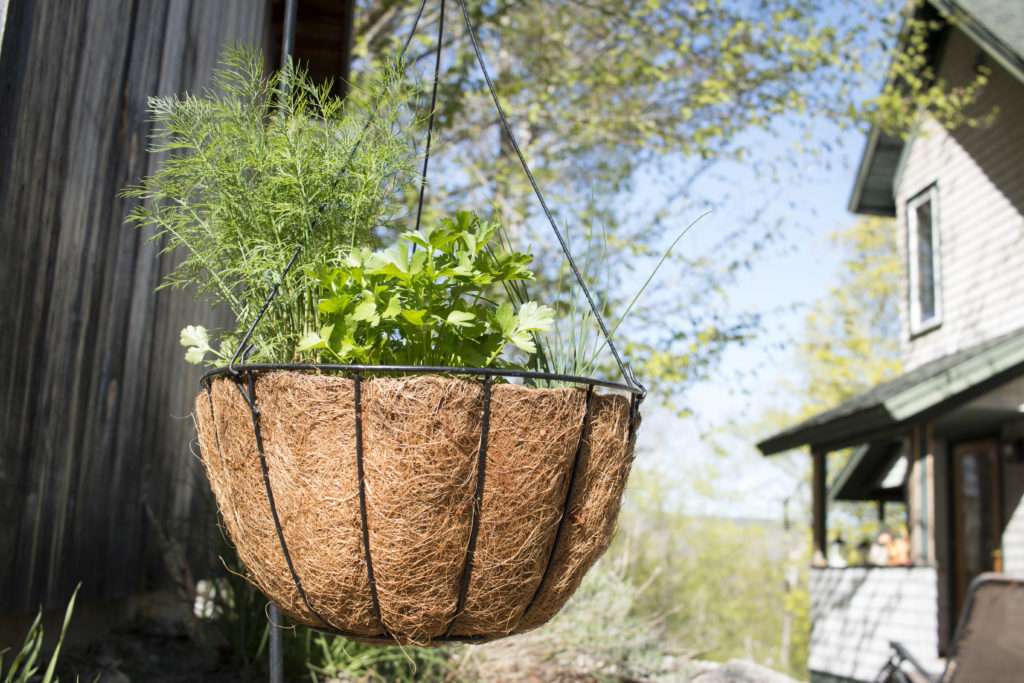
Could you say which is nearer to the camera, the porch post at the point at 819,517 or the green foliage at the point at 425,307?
the green foliage at the point at 425,307

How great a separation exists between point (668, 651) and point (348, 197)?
9.58 feet

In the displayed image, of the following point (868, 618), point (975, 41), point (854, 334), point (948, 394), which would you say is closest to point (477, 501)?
point (948, 394)

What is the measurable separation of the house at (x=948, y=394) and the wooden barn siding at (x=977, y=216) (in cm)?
1

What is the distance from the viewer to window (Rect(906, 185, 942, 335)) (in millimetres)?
8384

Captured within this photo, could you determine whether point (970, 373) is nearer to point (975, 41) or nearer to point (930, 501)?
point (930, 501)

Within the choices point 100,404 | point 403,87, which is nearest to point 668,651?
point 100,404

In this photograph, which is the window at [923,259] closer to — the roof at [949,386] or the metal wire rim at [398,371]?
the roof at [949,386]

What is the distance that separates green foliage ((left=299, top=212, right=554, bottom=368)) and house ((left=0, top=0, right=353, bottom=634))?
81cm

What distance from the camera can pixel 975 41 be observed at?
7.32 metres

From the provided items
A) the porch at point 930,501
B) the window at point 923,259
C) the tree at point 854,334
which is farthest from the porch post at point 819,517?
the tree at point 854,334

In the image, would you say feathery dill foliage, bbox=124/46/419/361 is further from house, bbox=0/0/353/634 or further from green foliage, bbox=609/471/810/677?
green foliage, bbox=609/471/810/677

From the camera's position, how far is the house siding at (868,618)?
6.13m

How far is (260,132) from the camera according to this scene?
1.28 meters

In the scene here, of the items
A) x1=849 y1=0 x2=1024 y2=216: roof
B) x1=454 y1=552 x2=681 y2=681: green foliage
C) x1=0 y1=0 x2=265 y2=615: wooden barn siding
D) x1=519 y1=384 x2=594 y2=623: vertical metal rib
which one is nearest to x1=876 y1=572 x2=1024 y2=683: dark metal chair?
x1=454 y1=552 x2=681 y2=681: green foliage
